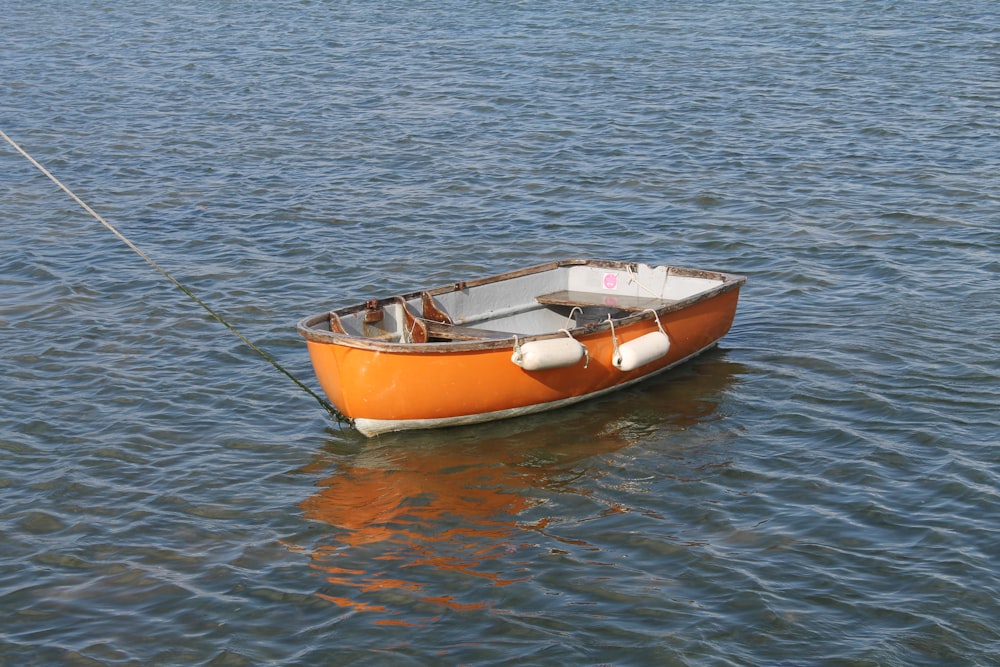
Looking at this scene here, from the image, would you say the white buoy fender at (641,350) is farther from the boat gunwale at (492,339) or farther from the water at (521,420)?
the water at (521,420)

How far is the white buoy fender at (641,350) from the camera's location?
1122 centimetres

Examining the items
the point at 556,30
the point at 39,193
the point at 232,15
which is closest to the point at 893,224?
the point at 39,193

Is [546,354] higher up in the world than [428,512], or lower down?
higher up

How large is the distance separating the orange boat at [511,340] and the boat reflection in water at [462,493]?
258 mm

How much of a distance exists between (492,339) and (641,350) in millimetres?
1521

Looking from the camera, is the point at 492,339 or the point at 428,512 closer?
the point at 428,512

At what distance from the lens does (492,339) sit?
10.6 m

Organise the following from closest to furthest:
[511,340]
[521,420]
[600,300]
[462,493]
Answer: [462,493]
[511,340]
[521,420]
[600,300]

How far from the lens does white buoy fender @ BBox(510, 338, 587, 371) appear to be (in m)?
10.6

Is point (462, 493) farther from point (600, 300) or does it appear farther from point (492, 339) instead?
point (600, 300)

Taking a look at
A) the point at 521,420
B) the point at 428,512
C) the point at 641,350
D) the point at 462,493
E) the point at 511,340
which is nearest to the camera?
the point at 428,512

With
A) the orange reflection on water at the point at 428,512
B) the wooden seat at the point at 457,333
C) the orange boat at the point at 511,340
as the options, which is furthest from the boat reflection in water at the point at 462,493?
the wooden seat at the point at 457,333

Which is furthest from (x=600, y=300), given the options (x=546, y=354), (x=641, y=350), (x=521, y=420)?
(x=546, y=354)

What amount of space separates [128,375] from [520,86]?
14330 millimetres
